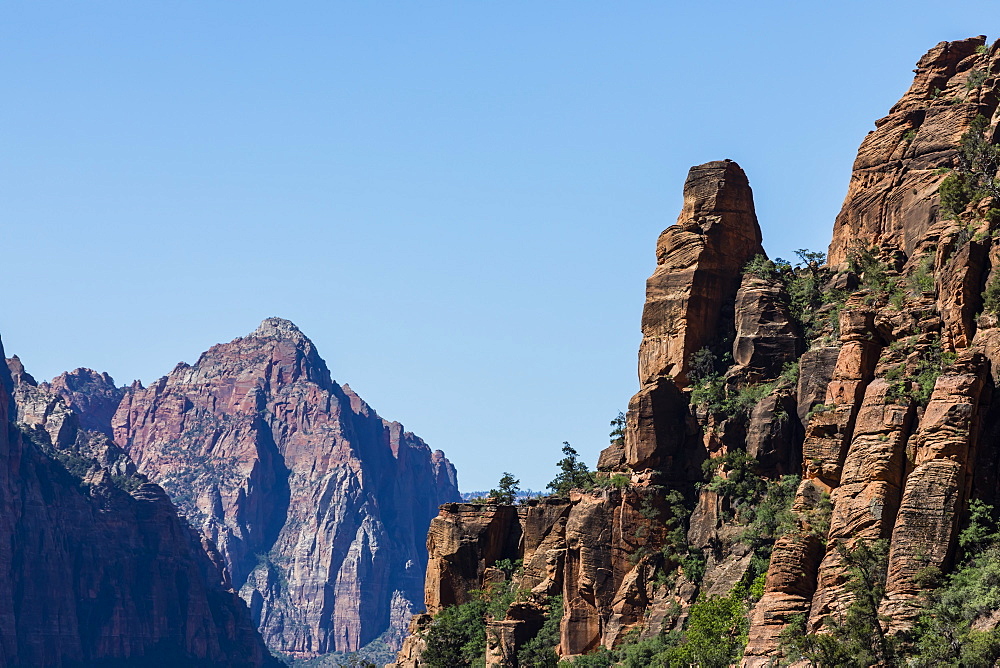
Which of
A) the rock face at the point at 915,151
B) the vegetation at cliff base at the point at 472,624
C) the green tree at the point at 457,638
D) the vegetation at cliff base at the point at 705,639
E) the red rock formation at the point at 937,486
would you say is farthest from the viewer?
the green tree at the point at 457,638

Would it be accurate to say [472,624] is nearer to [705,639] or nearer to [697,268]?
[697,268]

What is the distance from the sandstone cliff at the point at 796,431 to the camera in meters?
84.9

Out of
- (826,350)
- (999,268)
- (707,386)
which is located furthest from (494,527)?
(999,268)

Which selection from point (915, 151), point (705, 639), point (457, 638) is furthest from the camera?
point (457, 638)

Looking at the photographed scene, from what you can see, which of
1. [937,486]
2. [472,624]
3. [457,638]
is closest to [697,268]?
[472,624]

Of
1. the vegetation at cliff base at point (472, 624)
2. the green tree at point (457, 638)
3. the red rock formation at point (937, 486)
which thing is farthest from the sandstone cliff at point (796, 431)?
the green tree at point (457, 638)

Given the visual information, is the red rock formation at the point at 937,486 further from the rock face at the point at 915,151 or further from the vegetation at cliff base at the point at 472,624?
the vegetation at cliff base at the point at 472,624

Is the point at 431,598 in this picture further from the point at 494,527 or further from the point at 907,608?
the point at 907,608

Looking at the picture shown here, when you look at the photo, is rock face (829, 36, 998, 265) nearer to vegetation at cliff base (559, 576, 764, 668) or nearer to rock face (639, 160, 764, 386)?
rock face (639, 160, 764, 386)

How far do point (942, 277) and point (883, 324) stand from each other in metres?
4.51

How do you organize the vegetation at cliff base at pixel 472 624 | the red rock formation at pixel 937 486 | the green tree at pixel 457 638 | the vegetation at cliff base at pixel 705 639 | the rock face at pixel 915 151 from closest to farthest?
the red rock formation at pixel 937 486 < the vegetation at cliff base at pixel 705 639 < the rock face at pixel 915 151 < the vegetation at cliff base at pixel 472 624 < the green tree at pixel 457 638

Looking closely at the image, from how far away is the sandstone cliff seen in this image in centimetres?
8494

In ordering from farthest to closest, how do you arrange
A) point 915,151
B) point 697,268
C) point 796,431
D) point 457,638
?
point 457,638, point 697,268, point 915,151, point 796,431

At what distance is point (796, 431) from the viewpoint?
4269 inches
